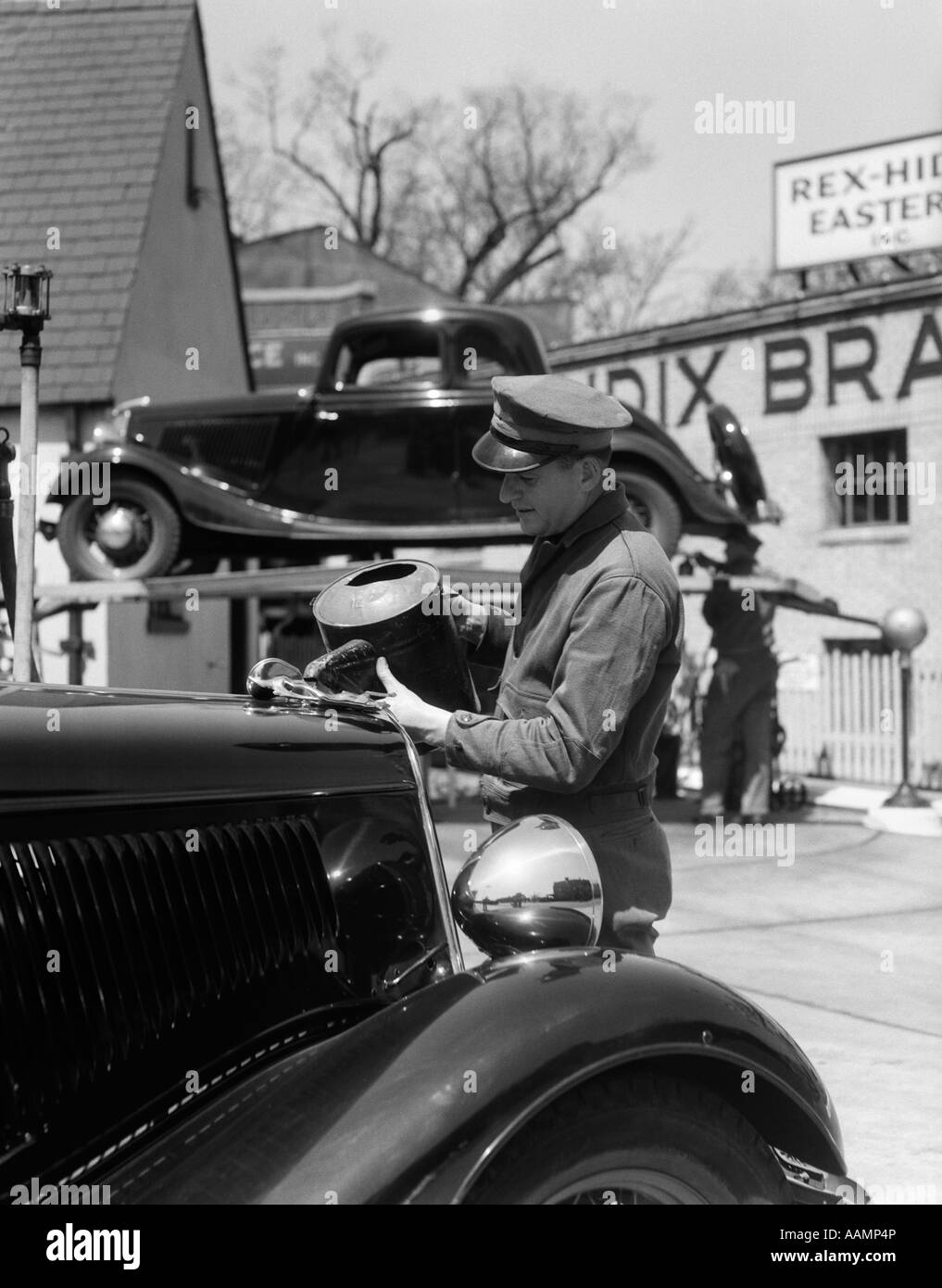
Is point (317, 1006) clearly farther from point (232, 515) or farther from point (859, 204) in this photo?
point (859, 204)

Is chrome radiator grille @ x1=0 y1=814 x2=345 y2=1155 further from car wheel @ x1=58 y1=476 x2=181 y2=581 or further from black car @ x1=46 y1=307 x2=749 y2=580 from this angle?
car wheel @ x1=58 y1=476 x2=181 y2=581

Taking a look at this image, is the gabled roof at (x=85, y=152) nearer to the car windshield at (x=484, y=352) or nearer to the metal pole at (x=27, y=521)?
the car windshield at (x=484, y=352)

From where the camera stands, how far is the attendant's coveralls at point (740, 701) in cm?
1147

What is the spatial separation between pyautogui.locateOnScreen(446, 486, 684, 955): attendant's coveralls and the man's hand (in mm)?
25

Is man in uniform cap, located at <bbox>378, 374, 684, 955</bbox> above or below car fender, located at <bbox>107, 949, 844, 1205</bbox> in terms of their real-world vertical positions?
above

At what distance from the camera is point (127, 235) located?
1380 cm

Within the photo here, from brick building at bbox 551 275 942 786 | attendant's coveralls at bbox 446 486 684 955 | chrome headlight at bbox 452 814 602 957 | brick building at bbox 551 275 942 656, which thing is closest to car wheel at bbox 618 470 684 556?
brick building at bbox 551 275 942 786

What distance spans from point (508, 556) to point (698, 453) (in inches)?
130

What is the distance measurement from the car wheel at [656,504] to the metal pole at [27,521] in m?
6.25

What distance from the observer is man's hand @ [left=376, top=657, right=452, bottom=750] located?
9.46 ft

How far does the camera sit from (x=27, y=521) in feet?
14.5

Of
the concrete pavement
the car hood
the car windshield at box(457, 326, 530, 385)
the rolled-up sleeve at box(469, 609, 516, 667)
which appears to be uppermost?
the car windshield at box(457, 326, 530, 385)

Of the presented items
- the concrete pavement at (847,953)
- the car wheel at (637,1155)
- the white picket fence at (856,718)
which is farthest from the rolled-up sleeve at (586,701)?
the white picket fence at (856,718)
